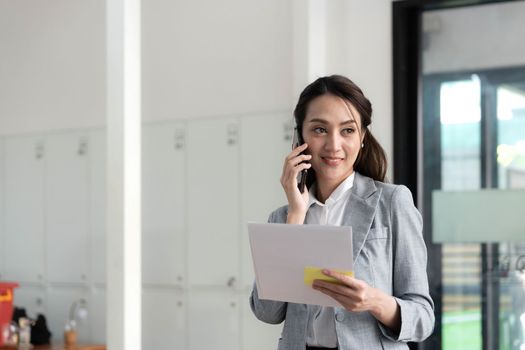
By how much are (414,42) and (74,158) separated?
2.59 meters

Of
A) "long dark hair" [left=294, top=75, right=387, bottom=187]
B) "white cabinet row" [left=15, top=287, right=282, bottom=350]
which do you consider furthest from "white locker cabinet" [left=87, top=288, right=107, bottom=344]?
"long dark hair" [left=294, top=75, right=387, bottom=187]

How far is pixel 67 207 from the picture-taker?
19.3ft

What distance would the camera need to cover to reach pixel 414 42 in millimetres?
4672

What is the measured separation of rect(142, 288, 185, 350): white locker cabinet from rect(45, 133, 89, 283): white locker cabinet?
64 cm

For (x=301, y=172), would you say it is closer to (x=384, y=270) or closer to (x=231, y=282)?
(x=384, y=270)

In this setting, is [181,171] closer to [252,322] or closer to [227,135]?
[227,135]

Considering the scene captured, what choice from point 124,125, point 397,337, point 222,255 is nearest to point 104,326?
point 222,255

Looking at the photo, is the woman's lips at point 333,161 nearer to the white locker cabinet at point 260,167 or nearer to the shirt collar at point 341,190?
the shirt collar at point 341,190

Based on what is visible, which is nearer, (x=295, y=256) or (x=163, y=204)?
(x=295, y=256)

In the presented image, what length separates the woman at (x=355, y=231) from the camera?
2.08 m

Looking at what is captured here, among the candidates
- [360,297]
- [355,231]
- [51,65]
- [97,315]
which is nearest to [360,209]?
[355,231]

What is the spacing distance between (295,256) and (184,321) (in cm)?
331

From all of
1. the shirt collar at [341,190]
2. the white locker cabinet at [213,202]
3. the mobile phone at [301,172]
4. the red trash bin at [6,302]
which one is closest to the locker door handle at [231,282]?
the white locker cabinet at [213,202]

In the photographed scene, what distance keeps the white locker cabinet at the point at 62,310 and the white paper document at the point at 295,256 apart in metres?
3.80
